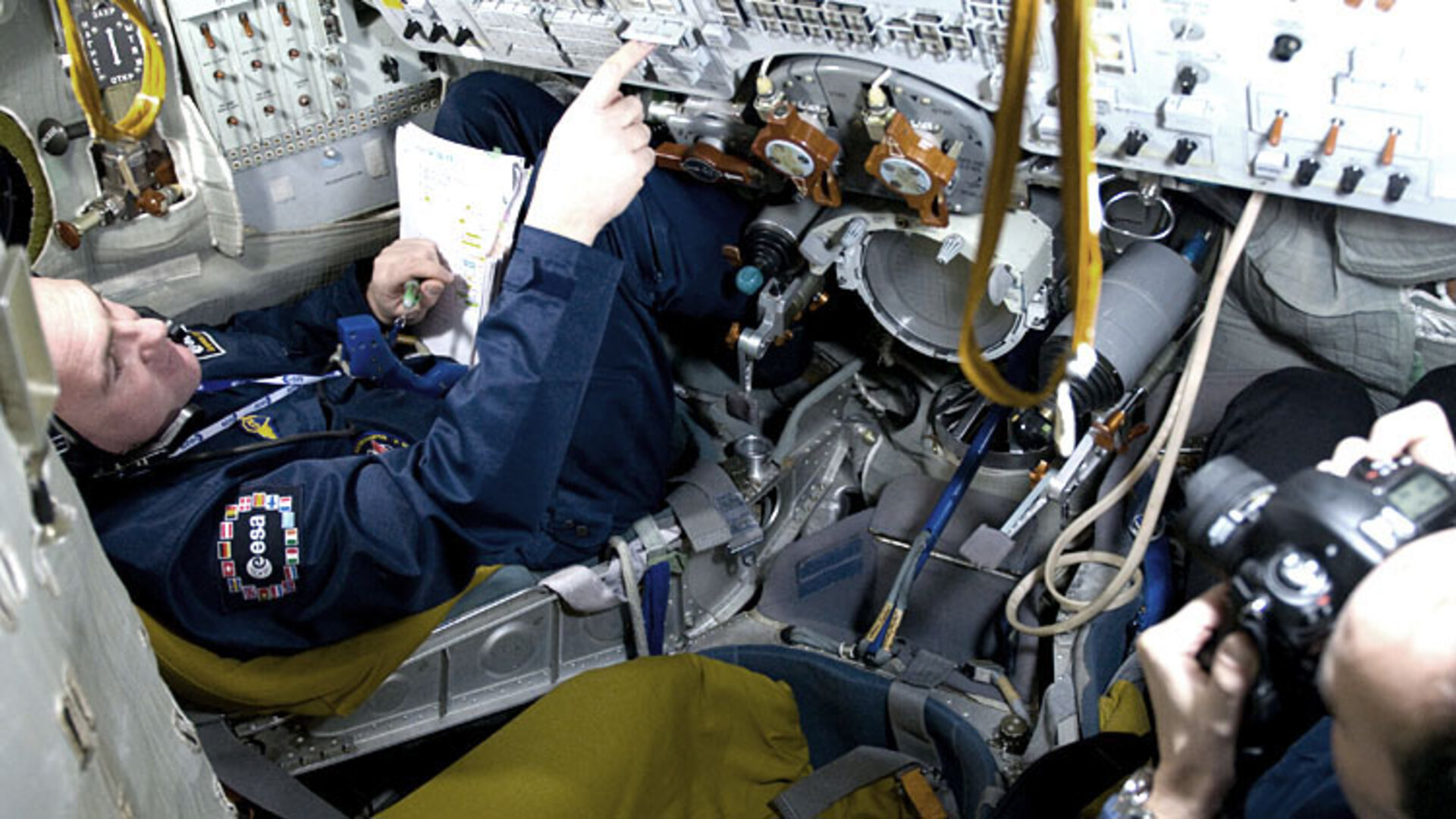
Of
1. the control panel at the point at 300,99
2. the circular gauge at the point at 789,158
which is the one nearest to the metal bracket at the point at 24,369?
the circular gauge at the point at 789,158

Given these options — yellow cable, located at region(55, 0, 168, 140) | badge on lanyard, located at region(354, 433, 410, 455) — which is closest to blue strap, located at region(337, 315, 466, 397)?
badge on lanyard, located at region(354, 433, 410, 455)

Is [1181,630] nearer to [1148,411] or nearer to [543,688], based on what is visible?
[1148,411]

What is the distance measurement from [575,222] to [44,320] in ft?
2.64

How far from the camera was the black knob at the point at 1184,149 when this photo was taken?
2.09 meters

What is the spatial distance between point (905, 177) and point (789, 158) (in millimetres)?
234

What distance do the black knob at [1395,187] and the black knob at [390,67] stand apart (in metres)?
2.12

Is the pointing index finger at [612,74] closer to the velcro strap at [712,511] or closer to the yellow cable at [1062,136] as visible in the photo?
the yellow cable at [1062,136]

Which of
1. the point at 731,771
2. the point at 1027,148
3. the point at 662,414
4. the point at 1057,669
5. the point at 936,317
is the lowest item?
the point at 731,771

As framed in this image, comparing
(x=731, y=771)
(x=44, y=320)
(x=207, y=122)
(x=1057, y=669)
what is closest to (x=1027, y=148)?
(x=1057, y=669)

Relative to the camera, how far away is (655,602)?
108 inches

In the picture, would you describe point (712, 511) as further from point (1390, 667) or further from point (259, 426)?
point (1390, 667)

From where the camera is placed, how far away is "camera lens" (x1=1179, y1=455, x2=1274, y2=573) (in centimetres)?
131

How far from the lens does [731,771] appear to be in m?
2.51

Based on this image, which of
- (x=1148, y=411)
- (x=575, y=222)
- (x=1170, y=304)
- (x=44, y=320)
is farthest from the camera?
(x=1148, y=411)
